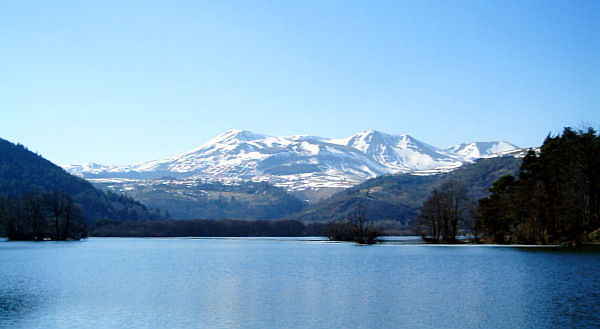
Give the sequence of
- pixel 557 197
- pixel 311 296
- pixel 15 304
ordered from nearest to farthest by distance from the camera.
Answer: pixel 15 304 → pixel 311 296 → pixel 557 197

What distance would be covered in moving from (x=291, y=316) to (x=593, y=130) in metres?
89.7

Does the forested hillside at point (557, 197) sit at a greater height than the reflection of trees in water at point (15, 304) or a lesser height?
greater

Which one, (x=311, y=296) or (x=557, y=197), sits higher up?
(x=557, y=197)

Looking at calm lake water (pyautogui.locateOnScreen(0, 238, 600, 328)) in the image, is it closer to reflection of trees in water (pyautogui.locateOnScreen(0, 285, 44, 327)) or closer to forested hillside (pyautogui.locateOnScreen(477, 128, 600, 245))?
reflection of trees in water (pyautogui.locateOnScreen(0, 285, 44, 327))

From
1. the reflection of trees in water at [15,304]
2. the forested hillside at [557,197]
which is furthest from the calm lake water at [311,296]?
the forested hillside at [557,197]

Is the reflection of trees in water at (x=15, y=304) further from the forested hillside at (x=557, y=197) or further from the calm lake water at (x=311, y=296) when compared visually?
the forested hillside at (x=557, y=197)

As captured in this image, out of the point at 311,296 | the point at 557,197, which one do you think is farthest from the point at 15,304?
the point at 557,197

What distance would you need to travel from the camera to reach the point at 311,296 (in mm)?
42906

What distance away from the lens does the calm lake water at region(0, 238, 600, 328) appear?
33.1 m

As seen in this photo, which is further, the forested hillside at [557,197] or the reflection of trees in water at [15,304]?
the forested hillside at [557,197]

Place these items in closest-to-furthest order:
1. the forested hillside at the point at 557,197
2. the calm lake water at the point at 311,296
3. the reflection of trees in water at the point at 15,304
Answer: the calm lake water at the point at 311,296, the reflection of trees in water at the point at 15,304, the forested hillside at the point at 557,197

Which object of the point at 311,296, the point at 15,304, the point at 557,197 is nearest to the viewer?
the point at 15,304

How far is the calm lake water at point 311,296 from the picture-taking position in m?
33.1

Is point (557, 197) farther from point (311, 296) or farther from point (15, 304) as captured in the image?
point (15, 304)
